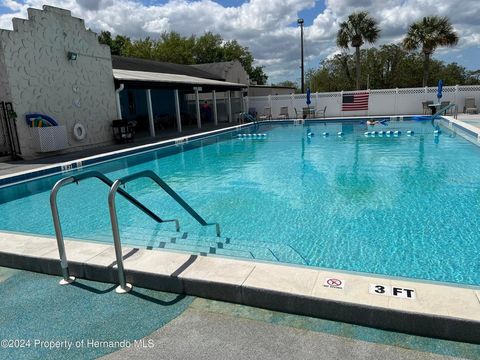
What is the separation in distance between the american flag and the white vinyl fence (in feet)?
0.66

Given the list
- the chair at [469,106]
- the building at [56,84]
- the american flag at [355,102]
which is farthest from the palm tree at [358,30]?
the building at [56,84]

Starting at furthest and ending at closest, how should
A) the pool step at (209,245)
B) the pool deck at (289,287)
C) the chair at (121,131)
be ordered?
the chair at (121,131)
the pool step at (209,245)
the pool deck at (289,287)

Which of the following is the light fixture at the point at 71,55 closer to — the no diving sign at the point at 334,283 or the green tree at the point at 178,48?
the no diving sign at the point at 334,283

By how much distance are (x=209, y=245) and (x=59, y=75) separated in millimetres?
11035

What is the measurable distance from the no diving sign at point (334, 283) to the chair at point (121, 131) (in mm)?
13539

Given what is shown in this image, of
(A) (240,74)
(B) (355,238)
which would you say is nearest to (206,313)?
(B) (355,238)

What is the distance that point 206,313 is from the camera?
9.27 ft

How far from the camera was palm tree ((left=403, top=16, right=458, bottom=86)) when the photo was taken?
25234 mm

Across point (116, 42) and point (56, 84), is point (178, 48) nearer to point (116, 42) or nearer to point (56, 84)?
point (116, 42)

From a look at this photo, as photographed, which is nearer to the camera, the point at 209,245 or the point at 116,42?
the point at 209,245

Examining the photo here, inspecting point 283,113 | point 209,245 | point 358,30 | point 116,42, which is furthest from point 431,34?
point 116,42

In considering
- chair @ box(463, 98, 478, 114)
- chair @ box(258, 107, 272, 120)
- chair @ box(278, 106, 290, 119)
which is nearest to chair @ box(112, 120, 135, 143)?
chair @ box(258, 107, 272, 120)

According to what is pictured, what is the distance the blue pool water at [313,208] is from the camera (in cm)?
446

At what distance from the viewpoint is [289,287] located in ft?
9.28
